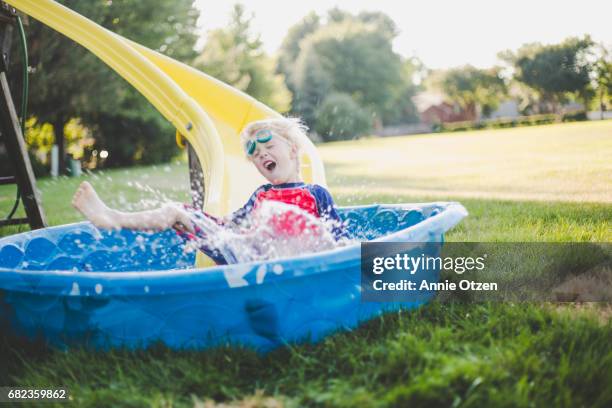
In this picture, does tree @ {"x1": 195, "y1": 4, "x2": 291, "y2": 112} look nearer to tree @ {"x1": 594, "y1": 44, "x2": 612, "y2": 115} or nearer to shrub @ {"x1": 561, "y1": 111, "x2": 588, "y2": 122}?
shrub @ {"x1": 561, "y1": 111, "x2": 588, "y2": 122}

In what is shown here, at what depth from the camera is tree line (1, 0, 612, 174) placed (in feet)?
13.7

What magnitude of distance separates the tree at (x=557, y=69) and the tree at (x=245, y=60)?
13.3 meters

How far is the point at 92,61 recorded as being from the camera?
37.3 ft

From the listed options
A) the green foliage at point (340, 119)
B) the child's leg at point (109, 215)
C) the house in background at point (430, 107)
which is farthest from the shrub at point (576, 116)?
the house in background at point (430, 107)

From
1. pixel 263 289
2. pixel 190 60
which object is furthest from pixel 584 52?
pixel 190 60

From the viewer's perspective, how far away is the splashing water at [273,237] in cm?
200

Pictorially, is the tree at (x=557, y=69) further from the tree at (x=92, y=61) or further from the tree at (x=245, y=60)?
the tree at (x=245, y=60)

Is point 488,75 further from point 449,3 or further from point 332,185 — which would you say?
point 449,3

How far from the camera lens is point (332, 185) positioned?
268 inches

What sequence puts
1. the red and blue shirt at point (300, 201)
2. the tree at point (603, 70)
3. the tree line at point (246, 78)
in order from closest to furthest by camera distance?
the red and blue shirt at point (300, 201) < the tree at point (603, 70) < the tree line at point (246, 78)

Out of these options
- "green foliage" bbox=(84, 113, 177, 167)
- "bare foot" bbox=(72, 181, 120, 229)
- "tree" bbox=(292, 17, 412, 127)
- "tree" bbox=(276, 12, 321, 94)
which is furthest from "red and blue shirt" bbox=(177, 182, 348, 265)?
"tree" bbox=(276, 12, 321, 94)

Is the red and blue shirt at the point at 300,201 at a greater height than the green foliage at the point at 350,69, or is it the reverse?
the green foliage at the point at 350,69

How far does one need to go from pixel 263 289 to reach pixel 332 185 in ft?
17.5

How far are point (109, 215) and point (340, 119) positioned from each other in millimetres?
24596
